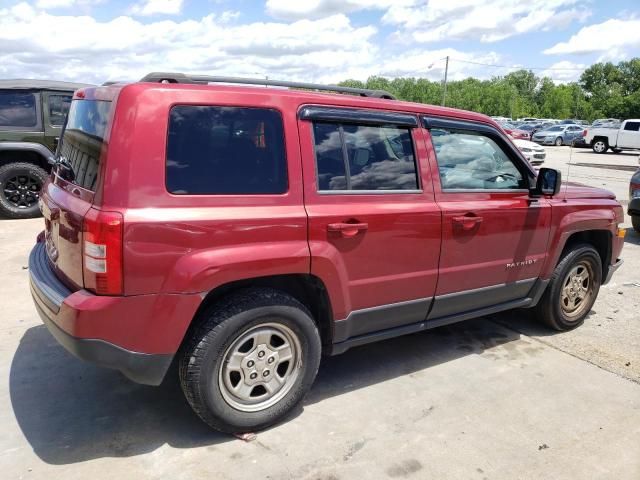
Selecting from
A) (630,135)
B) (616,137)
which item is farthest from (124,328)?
(616,137)

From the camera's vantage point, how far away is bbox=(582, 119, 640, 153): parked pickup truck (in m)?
27.0

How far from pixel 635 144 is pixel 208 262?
2998 cm

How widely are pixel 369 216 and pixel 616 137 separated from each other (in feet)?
95.6

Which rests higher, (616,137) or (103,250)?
(616,137)

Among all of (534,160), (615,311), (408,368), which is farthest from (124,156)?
(534,160)

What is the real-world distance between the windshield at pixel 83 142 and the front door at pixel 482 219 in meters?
2.00

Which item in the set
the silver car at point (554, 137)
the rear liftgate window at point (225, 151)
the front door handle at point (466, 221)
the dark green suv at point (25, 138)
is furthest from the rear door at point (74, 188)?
the silver car at point (554, 137)

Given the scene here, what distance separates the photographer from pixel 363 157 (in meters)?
3.23

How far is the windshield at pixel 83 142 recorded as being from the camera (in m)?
2.66

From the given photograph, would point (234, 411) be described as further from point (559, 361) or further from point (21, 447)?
point (559, 361)

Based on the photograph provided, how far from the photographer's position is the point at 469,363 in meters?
3.99

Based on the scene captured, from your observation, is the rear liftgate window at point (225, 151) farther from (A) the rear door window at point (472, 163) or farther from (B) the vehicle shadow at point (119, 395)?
(B) the vehicle shadow at point (119, 395)

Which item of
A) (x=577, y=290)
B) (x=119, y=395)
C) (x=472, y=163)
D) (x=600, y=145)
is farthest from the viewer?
(x=600, y=145)

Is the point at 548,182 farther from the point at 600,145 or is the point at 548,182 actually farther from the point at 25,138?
the point at 600,145
